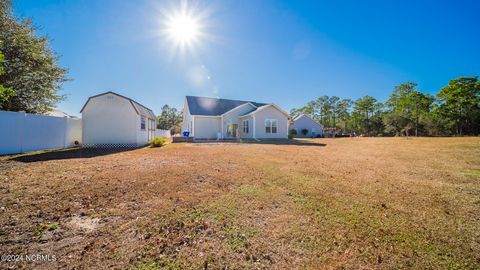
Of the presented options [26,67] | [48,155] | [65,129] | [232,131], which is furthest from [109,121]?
[232,131]

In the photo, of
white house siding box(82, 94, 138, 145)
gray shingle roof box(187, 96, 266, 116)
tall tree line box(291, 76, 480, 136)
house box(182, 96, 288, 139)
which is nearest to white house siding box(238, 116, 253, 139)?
house box(182, 96, 288, 139)

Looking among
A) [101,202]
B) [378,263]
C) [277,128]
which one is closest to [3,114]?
[101,202]

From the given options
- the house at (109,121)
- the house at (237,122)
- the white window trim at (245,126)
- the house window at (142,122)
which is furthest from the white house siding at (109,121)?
the white window trim at (245,126)

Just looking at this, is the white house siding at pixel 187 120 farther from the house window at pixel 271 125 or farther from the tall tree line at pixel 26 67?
the tall tree line at pixel 26 67

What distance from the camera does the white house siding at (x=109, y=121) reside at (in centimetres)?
1359

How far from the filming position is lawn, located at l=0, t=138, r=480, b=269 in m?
2.16

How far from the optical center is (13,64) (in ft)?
37.4

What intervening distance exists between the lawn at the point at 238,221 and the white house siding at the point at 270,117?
16.3 m

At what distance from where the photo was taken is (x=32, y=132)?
33.2 ft

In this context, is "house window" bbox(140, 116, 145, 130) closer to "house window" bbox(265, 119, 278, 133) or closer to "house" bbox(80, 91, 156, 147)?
"house" bbox(80, 91, 156, 147)

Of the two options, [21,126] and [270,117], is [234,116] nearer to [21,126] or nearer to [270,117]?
[270,117]

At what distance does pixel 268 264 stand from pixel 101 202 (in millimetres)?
3543

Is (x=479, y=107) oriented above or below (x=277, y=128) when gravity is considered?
above

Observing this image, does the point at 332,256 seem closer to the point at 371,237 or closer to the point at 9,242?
the point at 371,237
